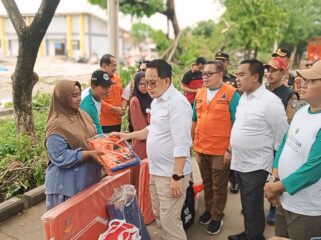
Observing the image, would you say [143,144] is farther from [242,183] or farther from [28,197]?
[28,197]

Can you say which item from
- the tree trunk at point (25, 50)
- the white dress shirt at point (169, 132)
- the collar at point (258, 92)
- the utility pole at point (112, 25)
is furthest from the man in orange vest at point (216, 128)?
the utility pole at point (112, 25)

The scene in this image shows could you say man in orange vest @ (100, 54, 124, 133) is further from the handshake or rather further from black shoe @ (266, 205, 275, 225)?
the handshake

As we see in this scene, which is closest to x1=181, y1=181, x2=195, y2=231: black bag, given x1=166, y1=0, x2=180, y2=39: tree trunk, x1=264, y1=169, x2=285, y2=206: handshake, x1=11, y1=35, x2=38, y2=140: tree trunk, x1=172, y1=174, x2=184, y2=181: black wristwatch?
x1=172, y1=174, x2=184, y2=181: black wristwatch

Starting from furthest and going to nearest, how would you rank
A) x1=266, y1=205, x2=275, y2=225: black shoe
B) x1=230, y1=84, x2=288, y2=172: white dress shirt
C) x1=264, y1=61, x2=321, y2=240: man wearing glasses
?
x1=266, y1=205, x2=275, y2=225: black shoe → x1=230, y1=84, x2=288, y2=172: white dress shirt → x1=264, y1=61, x2=321, y2=240: man wearing glasses

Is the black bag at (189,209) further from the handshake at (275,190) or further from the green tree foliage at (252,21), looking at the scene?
the green tree foliage at (252,21)

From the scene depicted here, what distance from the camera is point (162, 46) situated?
16.3 m

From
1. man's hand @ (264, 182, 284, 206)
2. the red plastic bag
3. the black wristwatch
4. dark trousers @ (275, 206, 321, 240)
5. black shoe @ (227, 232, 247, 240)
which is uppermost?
man's hand @ (264, 182, 284, 206)

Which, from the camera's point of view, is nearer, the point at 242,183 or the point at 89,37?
the point at 242,183

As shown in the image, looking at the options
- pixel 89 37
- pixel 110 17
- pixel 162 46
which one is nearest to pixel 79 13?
pixel 89 37

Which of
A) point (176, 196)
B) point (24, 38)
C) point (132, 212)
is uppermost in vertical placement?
point (24, 38)

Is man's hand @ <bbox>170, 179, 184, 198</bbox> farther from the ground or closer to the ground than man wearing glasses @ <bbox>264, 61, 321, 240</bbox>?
closer to the ground

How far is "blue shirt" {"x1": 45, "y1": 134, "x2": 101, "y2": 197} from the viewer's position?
2.49m

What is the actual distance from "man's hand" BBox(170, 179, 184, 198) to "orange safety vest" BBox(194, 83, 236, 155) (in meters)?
0.90

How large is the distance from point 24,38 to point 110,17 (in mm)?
3195
